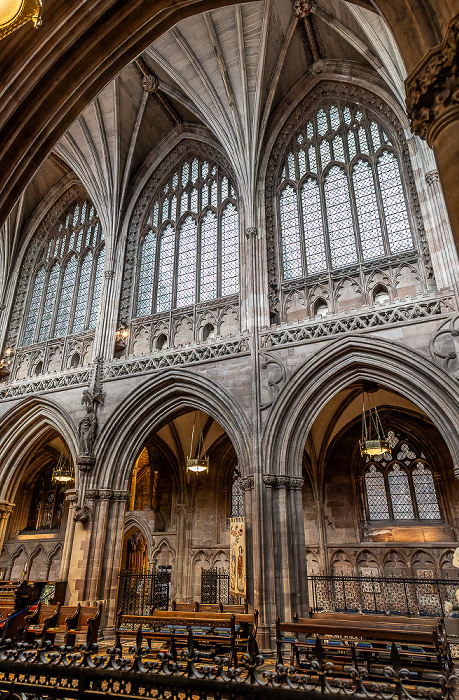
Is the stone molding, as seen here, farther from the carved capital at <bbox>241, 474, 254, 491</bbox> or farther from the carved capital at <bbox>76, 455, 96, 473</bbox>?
the carved capital at <bbox>76, 455, 96, 473</bbox>

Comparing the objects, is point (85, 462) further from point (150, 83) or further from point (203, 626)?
point (150, 83)

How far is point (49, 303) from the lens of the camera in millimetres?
18797

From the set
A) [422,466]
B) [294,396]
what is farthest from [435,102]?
[422,466]

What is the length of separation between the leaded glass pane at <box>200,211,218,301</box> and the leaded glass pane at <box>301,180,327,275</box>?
310 centimetres

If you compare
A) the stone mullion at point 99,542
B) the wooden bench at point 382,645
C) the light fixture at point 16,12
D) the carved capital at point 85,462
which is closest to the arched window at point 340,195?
the carved capital at point 85,462

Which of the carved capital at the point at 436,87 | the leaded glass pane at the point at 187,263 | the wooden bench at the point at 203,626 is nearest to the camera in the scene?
the carved capital at the point at 436,87

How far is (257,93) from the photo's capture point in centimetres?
1490

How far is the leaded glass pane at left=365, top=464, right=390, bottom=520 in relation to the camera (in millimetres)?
15734

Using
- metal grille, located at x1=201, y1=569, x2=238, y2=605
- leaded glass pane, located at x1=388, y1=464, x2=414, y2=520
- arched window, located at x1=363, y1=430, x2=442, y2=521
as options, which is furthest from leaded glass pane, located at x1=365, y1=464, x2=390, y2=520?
metal grille, located at x1=201, y1=569, x2=238, y2=605

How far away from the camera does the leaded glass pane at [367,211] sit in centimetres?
1312

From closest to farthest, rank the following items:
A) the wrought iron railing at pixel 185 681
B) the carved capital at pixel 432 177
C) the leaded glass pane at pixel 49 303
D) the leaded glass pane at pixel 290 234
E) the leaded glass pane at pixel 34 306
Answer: the wrought iron railing at pixel 185 681 < the carved capital at pixel 432 177 < the leaded glass pane at pixel 290 234 < the leaded glass pane at pixel 49 303 < the leaded glass pane at pixel 34 306

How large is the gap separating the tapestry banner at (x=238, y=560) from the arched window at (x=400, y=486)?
6.60 meters

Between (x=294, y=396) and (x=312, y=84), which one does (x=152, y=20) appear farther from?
(x=312, y=84)

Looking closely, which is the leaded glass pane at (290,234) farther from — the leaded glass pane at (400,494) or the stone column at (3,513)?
the stone column at (3,513)
